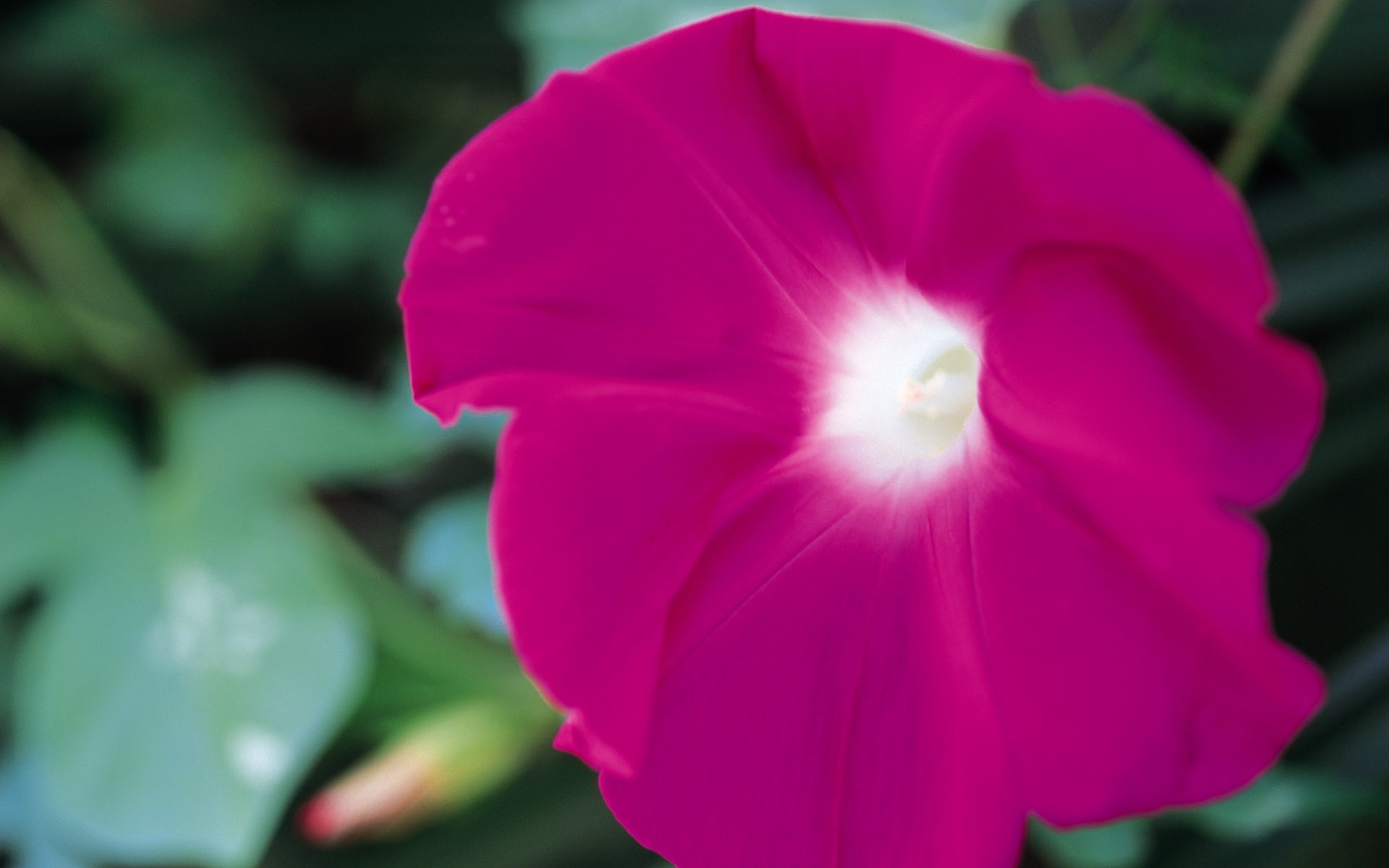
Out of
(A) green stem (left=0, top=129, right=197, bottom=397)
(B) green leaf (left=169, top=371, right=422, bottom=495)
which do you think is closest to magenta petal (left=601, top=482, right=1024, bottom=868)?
(B) green leaf (left=169, top=371, right=422, bottom=495)

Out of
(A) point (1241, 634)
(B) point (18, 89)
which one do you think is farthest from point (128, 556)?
(A) point (1241, 634)

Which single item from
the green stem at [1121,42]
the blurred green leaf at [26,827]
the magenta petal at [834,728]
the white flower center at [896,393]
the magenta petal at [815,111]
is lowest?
the blurred green leaf at [26,827]

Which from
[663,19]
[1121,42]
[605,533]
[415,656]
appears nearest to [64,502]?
[415,656]

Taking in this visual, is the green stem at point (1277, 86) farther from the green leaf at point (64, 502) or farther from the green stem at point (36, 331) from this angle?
the green stem at point (36, 331)

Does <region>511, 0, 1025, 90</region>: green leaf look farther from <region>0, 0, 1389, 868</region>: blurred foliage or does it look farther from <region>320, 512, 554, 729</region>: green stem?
<region>320, 512, 554, 729</region>: green stem

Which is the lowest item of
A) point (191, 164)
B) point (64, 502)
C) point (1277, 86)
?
point (64, 502)

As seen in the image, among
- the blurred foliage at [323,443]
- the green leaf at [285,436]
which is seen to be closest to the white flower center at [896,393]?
the blurred foliage at [323,443]

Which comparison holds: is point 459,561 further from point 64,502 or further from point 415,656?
point 64,502
